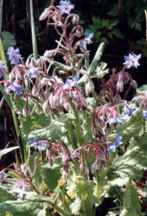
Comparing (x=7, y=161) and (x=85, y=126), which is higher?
(x=85, y=126)

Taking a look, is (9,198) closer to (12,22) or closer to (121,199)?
(121,199)

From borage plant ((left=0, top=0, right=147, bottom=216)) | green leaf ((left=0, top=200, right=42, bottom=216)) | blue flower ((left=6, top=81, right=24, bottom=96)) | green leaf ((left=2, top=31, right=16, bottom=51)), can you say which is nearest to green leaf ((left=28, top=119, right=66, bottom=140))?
borage plant ((left=0, top=0, right=147, bottom=216))

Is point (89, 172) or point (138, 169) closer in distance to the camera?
point (138, 169)

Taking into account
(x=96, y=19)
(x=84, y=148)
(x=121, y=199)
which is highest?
(x=96, y=19)

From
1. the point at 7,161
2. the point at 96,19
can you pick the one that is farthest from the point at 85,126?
the point at 96,19

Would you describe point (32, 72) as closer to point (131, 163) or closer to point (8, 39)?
point (131, 163)

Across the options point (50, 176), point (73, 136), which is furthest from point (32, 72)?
point (50, 176)

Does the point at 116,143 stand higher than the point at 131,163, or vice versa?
the point at 116,143

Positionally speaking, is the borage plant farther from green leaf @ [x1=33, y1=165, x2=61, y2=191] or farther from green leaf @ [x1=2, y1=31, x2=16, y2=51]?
green leaf @ [x1=2, y1=31, x2=16, y2=51]
